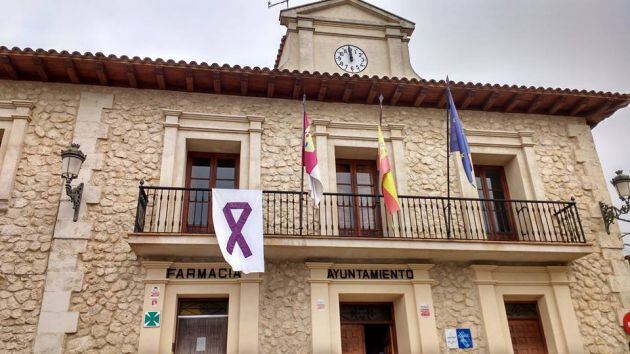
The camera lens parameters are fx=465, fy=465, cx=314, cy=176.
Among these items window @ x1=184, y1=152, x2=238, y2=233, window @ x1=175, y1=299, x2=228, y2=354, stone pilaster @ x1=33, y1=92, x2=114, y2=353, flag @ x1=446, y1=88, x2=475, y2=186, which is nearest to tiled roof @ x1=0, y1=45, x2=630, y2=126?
stone pilaster @ x1=33, y1=92, x2=114, y2=353

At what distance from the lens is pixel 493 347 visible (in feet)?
23.1

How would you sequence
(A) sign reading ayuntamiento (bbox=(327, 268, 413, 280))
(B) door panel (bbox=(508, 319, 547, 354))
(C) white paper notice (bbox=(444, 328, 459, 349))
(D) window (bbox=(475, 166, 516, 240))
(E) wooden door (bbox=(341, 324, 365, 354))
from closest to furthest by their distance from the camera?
(C) white paper notice (bbox=(444, 328, 459, 349)), (E) wooden door (bbox=(341, 324, 365, 354)), (A) sign reading ayuntamiento (bbox=(327, 268, 413, 280)), (B) door panel (bbox=(508, 319, 547, 354)), (D) window (bbox=(475, 166, 516, 240))

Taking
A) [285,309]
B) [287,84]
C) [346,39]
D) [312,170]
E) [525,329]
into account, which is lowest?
[525,329]

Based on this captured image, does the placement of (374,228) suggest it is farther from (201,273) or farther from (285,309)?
(201,273)

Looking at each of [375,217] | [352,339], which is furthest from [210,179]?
[352,339]

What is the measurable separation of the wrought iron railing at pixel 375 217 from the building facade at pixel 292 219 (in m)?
0.04

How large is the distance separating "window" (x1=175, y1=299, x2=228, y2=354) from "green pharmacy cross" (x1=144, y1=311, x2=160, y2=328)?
1.36 ft

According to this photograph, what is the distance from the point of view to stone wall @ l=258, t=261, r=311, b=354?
21.8ft

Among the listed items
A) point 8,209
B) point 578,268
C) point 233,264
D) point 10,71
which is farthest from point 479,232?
point 10,71

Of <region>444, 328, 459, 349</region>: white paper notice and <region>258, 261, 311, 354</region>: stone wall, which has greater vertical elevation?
<region>258, 261, 311, 354</region>: stone wall

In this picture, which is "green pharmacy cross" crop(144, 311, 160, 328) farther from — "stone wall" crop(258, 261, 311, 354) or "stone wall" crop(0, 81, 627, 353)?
"stone wall" crop(258, 261, 311, 354)

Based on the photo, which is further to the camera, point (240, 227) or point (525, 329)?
point (525, 329)

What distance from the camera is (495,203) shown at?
28.7 feet

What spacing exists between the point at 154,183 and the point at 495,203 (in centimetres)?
611
